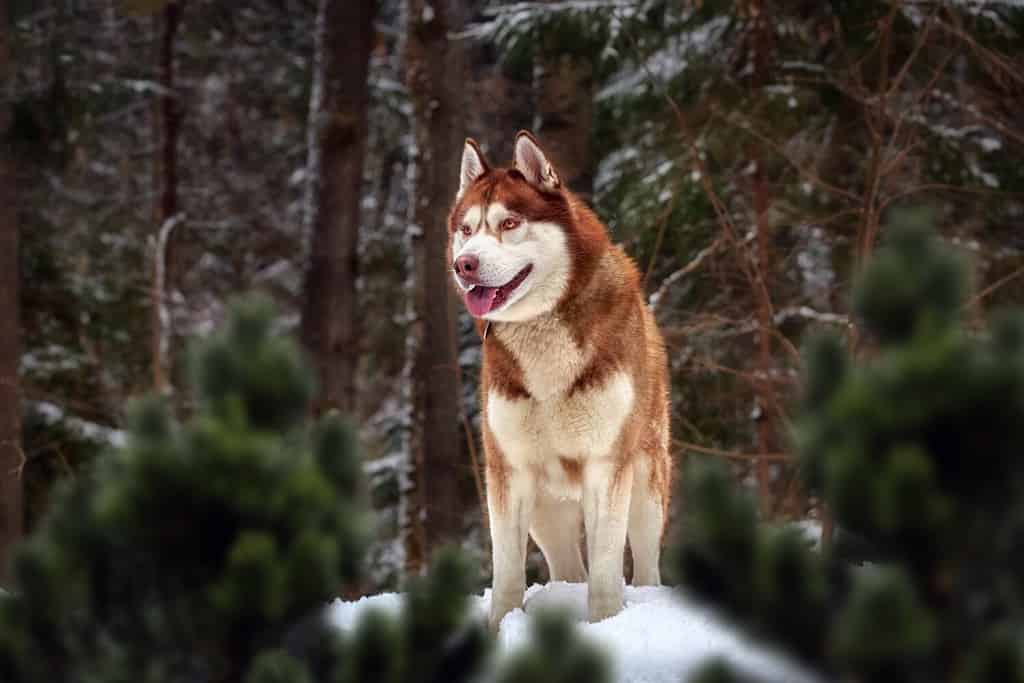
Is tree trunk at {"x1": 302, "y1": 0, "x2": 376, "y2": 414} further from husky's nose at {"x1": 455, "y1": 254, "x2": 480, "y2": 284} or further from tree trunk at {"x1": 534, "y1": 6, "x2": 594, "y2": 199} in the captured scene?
husky's nose at {"x1": 455, "y1": 254, "x2": 480, "y2": 284}

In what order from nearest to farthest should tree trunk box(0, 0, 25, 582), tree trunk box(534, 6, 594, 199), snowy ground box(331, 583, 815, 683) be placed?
snowy ground box(331, 583, 815, 683), tree trunk box(0, 0, 25, 582), tree trunk box(534, 6, 594, 199)

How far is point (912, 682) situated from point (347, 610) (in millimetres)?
3140

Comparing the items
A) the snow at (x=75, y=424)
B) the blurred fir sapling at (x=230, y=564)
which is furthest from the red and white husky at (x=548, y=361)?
the snow at (x=75, y=424)

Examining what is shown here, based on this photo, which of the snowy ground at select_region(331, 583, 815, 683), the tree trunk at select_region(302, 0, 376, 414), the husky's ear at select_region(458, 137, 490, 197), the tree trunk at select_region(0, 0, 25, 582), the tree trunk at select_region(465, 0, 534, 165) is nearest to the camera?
the snowy ground at select_region(331, 583, 815, 683)

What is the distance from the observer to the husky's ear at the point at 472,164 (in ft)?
16.1

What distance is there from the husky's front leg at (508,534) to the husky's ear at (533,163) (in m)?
1.10

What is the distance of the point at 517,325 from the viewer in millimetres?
4613

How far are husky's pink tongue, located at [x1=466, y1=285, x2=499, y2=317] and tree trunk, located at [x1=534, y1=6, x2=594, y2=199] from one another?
7.08 meters

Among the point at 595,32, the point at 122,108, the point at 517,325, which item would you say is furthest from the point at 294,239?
the point at 517,325

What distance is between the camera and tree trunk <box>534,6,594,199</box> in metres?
11.5

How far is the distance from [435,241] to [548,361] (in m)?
6.38

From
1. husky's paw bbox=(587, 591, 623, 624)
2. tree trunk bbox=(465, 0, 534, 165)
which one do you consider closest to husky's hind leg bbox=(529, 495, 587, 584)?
husky's paw bbox=(587, 591, 623, 624)

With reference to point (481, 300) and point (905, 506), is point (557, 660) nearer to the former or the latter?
point (905, 506)

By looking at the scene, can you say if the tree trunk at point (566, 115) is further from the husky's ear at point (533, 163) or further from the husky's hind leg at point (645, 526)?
the husky's ear at point (533, 163)
